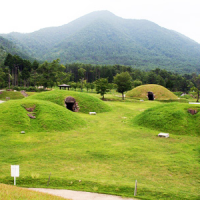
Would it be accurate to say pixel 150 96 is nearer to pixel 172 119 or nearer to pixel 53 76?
pixel 172 119

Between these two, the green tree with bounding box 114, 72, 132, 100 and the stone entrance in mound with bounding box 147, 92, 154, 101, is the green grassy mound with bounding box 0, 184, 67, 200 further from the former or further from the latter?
the stone entrance in mound with bounding box 147, 92, 154, 101

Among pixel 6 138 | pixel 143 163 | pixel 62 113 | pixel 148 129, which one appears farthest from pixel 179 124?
pixel 6 138

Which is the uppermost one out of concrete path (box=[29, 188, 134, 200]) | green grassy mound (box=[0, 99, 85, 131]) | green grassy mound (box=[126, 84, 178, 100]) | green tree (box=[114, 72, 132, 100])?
green tree (box=[114, 72, 132, 100])

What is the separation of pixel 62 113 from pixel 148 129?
1150 centimetres

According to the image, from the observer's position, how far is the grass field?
10195mm

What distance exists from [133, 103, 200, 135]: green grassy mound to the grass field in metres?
1.32

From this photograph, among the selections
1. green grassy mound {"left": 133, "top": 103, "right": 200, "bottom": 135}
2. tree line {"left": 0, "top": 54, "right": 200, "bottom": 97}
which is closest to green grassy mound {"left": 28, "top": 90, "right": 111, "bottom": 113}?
green grassy mound {"left": 133, "top": 103, "right": 200, "bottom": 135}

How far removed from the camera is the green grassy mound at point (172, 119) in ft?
72.0

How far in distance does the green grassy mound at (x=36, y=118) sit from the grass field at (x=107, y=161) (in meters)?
1.13

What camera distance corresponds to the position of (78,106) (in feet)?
112

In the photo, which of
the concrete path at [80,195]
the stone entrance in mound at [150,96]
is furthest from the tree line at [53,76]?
the concrete path at [80,195]

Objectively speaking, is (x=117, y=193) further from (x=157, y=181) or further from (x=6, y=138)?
(x=6, y=138)

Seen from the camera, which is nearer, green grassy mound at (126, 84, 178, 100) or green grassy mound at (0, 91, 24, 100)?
green grassy mound at (0, 91, 24, 100)

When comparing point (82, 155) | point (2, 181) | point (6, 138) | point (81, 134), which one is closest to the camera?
point (2, 181)
